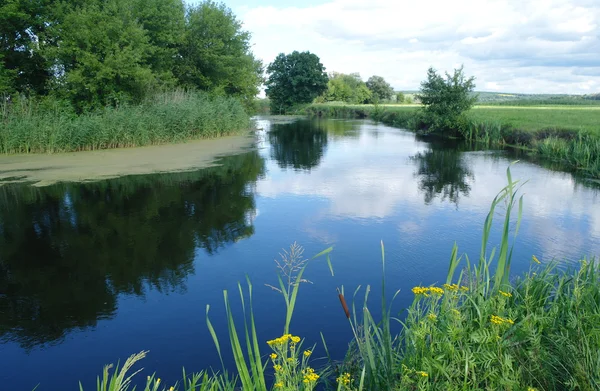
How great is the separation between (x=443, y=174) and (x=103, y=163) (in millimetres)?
9662

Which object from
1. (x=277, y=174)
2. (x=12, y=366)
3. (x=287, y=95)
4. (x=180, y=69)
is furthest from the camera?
(x=287, y=95)

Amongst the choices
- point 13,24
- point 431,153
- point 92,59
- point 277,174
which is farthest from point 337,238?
point 13,24

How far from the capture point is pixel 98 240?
Answer: 6902mm

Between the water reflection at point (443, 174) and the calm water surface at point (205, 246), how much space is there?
74 mm

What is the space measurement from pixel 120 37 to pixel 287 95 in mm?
46231

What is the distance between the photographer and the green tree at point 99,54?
16.8 m

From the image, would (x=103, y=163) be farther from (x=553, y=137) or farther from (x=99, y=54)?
(x=553, y=137)

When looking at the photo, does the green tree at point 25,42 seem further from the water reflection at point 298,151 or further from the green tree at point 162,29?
the water reflection at point 298,151

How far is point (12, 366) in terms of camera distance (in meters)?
3.79

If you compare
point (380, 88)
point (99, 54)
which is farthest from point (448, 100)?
point (380, 88)

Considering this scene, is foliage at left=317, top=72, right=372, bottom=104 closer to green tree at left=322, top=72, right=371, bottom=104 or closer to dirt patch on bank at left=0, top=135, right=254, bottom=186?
green tree at left=322, top=72, right=371, bottom=104

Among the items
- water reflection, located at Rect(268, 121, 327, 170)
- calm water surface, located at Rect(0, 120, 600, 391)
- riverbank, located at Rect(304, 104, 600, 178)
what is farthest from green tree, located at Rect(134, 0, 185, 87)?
riverbank, located at Rect(304, 104, 600, 178)

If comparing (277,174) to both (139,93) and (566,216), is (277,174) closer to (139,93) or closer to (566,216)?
(566,216)

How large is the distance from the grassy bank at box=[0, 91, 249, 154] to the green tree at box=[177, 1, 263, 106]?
5.05m
